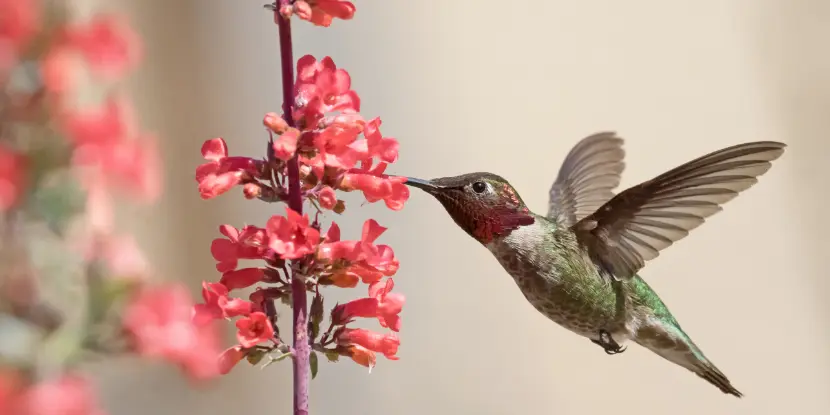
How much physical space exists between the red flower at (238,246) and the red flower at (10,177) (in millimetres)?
222

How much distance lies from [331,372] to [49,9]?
124 cm

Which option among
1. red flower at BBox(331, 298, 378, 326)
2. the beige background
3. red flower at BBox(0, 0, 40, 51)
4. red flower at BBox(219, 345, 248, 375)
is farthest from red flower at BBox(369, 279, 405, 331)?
the beige background

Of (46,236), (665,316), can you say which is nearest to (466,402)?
(665,316)

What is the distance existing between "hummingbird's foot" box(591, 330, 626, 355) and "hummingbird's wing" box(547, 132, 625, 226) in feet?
0.62

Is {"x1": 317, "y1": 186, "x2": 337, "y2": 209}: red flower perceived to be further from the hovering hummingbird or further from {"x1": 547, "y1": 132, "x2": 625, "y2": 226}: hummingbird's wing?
{"x1": 547, "y1": 132, "x2": 625, "y2": 226}: hummingbird's wing

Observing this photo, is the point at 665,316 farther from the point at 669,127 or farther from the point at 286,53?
the point at 286,53

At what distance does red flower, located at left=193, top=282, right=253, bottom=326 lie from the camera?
1.46ft

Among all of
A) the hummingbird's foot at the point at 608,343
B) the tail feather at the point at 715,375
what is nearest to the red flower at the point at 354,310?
the hummingbird's foot at the point at 608,343

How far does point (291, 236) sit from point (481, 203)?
43cm

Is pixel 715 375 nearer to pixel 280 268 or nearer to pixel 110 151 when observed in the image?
pixel 280 268

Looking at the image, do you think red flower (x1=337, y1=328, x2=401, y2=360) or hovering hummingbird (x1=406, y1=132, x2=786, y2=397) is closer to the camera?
red flower (x1=337, y1=328, x2=401, y2=360)

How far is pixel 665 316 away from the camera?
1.02 metres

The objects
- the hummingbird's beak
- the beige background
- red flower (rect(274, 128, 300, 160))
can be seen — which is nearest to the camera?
red flower (rect(274, 128, 300, 160))

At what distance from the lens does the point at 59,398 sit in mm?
211
